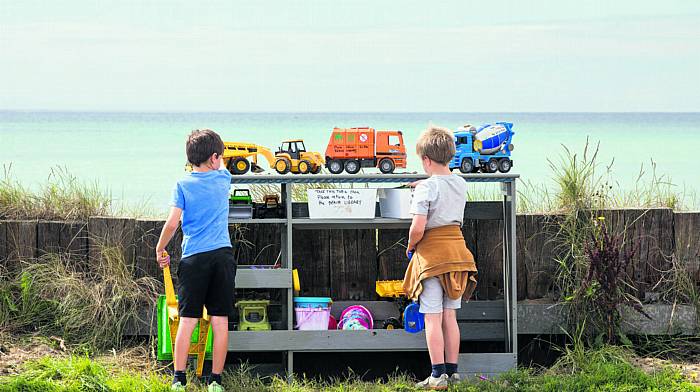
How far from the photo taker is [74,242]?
711 centimetres

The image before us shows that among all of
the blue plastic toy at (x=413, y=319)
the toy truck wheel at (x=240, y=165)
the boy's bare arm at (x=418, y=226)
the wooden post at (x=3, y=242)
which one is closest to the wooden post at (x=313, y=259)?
the toy truck wheel at (x=240, y=165)

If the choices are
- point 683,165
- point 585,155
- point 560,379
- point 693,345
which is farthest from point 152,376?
point 683,165

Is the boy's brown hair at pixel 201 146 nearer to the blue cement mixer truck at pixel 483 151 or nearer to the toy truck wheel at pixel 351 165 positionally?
the toy truck wheel at pixel 351 165

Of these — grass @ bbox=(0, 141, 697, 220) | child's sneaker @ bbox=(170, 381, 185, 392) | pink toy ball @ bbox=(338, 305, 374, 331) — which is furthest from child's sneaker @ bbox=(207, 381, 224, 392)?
grass @ bbox=(0, 141, 697, 220)

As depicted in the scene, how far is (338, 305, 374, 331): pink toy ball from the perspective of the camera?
657 cm

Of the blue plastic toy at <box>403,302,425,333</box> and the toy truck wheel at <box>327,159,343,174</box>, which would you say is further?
the toy truck wheel at <box>327,159,343,174</box>

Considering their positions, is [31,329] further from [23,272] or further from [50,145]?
[50,145]

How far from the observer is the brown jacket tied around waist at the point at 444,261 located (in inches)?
235

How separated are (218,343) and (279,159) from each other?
131 centimetres

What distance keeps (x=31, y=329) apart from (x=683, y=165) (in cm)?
1701

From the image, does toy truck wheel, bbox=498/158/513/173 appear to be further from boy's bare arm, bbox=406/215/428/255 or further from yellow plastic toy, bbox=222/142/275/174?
yellow plastic toy, bbox=222/142/275/174

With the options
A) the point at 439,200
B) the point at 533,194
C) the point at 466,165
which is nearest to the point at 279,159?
the point at 439,200

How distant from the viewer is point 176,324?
20.3 ft

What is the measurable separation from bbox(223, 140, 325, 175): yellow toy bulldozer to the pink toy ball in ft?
3.36
